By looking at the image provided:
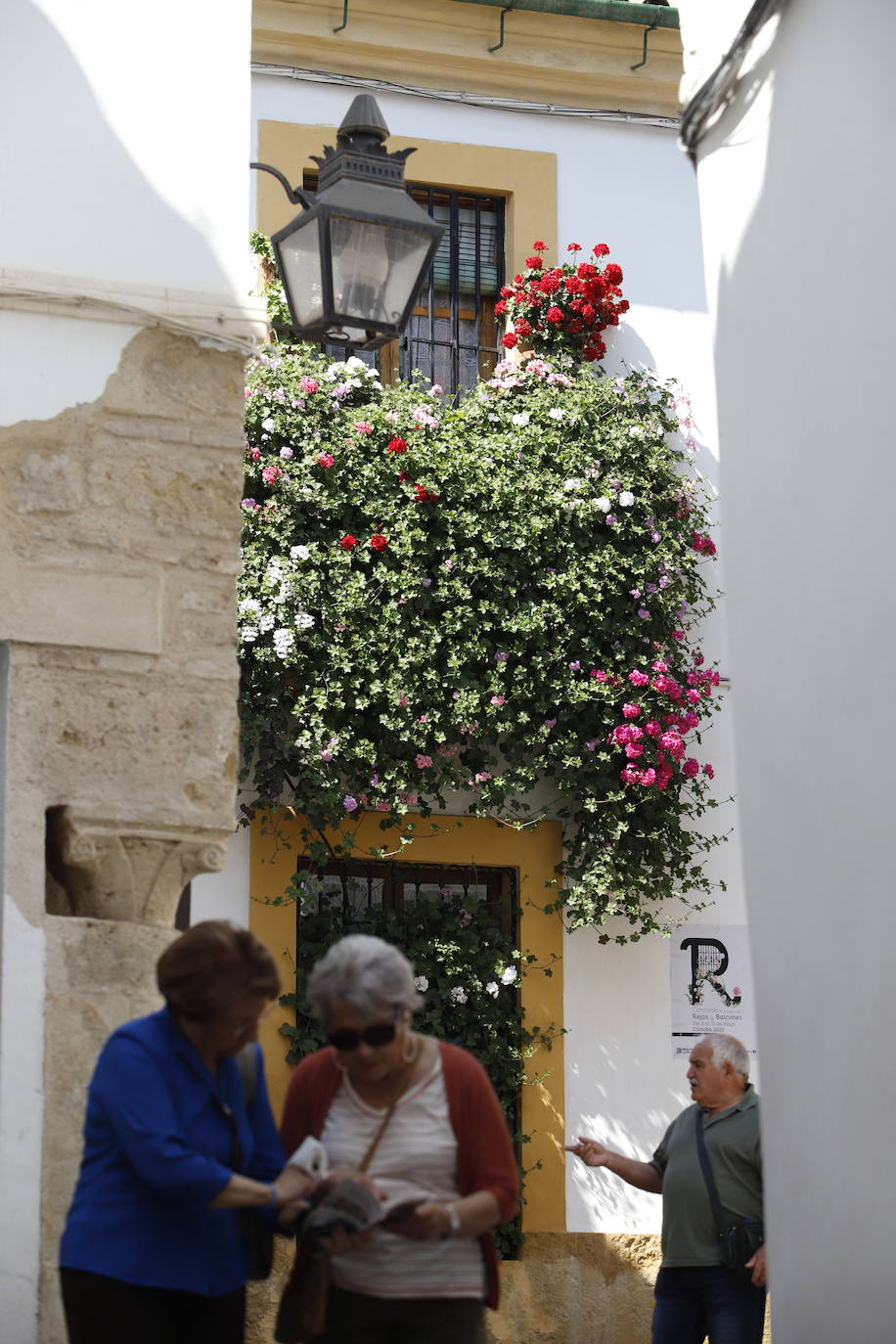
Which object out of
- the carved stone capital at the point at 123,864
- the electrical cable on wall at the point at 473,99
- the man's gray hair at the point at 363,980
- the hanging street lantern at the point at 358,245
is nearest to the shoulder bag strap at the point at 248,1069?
the man's gray hair at the point at 363,980

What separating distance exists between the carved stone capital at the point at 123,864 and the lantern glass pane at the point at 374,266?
66.1 inches

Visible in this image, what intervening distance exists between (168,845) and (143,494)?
0.94 m

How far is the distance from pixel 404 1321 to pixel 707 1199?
2676mm

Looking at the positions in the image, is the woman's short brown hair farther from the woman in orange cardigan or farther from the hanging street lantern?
the hanging street lantern

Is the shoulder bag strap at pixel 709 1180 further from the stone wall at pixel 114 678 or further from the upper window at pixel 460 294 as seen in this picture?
the upper window at pixel 460 294

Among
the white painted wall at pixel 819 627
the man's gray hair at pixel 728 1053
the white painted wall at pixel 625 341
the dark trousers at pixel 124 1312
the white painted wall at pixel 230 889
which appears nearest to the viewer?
the dark trousers at pixel 124 1312

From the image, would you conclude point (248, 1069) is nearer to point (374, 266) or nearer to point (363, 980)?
point (363, 980)

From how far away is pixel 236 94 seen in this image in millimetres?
5301

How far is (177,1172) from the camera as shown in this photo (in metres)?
3.19

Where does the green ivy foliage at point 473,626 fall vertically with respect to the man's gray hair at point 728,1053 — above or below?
above

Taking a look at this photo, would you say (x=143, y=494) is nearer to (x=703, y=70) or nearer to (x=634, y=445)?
(x=703, y=70)

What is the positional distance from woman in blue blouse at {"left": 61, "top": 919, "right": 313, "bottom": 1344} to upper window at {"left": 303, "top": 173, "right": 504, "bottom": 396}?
7.13m

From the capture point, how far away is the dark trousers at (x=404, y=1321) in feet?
11.1

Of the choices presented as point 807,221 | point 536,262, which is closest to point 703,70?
point 807,221
